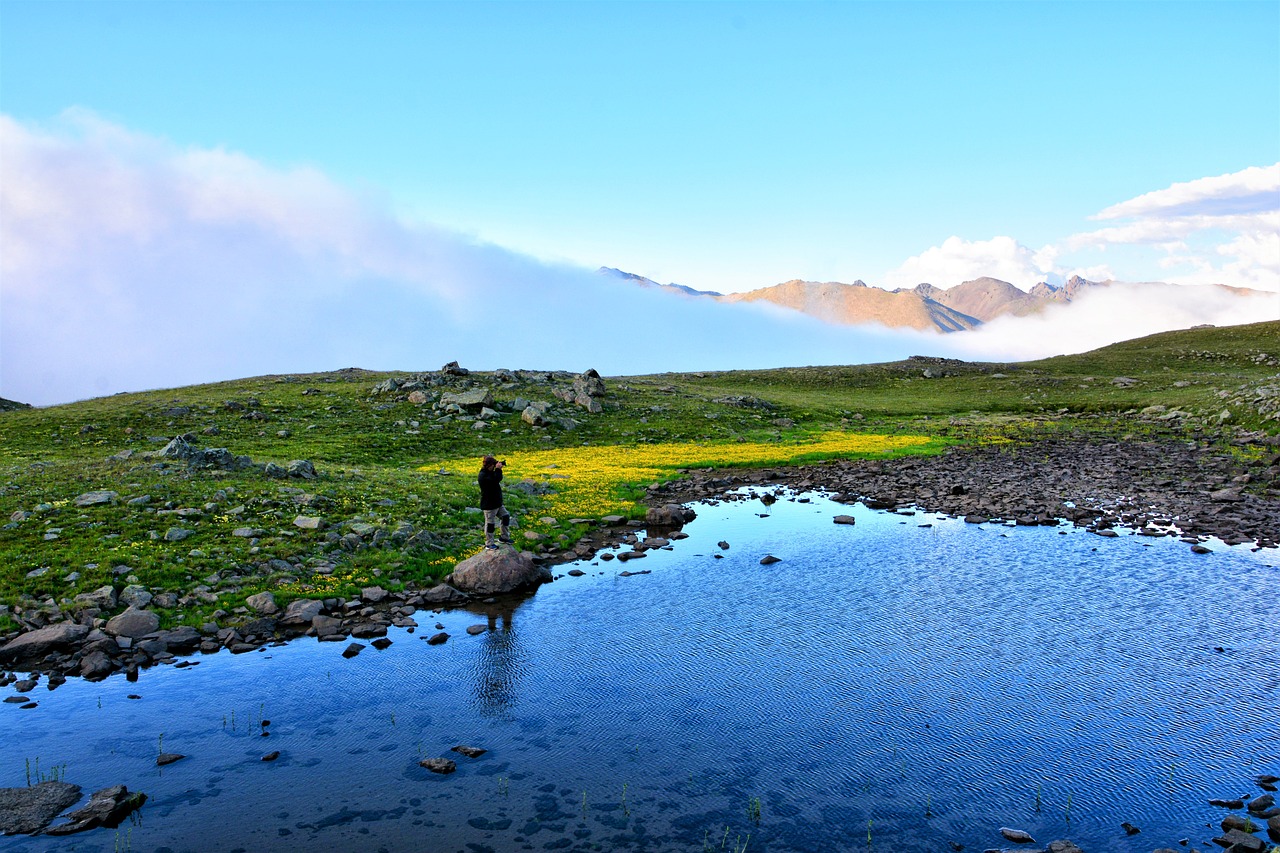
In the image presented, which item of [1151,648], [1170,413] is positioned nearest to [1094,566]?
[1151,648]

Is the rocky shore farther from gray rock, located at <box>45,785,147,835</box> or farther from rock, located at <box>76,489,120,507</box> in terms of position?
gray rock, located at <box>45,785,147,835</box>

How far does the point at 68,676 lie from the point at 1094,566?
107 feet

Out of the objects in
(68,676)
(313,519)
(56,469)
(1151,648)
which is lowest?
(1151,648)

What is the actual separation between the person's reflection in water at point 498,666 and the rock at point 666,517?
1263 cm

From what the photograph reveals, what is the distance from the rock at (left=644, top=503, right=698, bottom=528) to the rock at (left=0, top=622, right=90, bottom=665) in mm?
22289

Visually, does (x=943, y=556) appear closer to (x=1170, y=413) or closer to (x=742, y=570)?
(x=742, y=570)

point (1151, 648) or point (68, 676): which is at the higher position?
point (68, 676)

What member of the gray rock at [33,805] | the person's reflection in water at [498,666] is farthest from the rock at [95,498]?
the gray rock at [33,805]

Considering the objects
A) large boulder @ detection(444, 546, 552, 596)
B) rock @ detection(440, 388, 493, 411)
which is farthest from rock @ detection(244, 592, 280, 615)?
rock @ detection(440, 388, 493, 411)

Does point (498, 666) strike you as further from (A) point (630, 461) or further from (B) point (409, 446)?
(B) point (409, 446)

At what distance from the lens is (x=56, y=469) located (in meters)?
37.0

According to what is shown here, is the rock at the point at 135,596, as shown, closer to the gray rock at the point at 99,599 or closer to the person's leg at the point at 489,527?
the gray rock at the point at 99,599

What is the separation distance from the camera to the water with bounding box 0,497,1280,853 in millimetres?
12391

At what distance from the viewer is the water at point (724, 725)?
12391 millimetres
